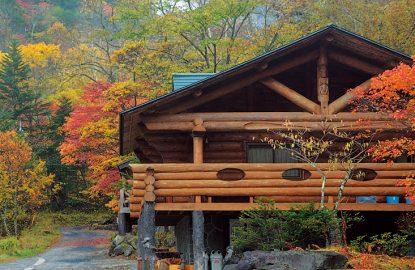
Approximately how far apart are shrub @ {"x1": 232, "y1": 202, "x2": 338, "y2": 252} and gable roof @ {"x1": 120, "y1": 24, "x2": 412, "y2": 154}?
173 inches

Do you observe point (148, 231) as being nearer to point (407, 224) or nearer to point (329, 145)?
point (329, 145)

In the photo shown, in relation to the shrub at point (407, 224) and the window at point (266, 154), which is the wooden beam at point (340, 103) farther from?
the shrub at point (407, 224)

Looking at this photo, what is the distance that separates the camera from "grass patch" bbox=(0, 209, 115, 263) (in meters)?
36.5

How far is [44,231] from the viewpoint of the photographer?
44969 mm

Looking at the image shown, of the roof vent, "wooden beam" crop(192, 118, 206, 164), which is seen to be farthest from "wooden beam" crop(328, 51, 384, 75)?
the roof vent

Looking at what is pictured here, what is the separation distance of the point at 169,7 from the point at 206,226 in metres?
24.1

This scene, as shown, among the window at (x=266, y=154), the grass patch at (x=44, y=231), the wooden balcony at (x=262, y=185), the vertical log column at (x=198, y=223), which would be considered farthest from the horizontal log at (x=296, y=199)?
the grass patch at (x=44, y=231)

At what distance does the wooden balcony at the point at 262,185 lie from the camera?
15531 mm

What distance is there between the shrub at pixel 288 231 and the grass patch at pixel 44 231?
23445 mm

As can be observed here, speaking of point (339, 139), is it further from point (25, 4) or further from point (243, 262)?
point (25, 4)

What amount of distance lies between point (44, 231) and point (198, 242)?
32.6m

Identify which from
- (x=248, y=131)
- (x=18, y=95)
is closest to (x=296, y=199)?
(x=248, y=131)

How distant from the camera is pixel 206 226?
19453 mm

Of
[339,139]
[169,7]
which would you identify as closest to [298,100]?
[339,139]
